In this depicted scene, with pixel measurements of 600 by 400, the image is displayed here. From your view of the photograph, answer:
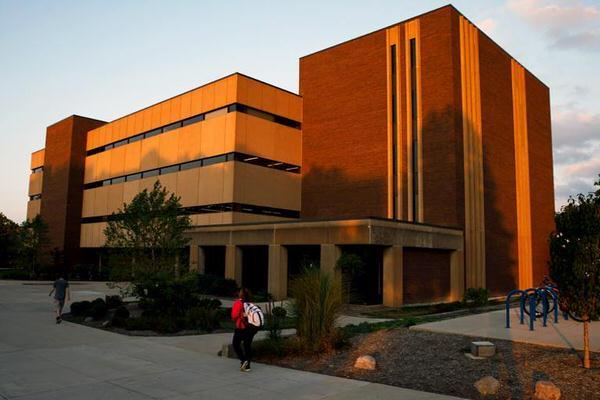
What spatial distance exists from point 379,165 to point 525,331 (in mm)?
24045

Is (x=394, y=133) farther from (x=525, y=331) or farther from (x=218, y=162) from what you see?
(x=525, y=331)

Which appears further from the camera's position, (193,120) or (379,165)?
(193,120)

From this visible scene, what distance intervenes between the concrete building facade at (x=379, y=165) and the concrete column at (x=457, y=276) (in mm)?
100

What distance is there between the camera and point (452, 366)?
10047 mm

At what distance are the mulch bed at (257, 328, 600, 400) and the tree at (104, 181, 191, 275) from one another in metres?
11.2

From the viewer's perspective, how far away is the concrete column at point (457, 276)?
3247cm

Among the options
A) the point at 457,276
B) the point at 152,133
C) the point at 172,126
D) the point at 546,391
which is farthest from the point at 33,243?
the point at 546,391

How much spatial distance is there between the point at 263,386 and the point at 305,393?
3.00 feet

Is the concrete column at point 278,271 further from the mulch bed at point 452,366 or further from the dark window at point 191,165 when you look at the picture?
the mulch bed at point 452,366

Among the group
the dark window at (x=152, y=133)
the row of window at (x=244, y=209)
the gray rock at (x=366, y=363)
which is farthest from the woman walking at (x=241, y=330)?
the dark window at (x=152, y=133)

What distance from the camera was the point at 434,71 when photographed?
116 ft

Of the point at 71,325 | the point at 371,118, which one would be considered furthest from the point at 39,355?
the point at 371,118

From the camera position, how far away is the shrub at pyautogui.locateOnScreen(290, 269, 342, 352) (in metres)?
11.6

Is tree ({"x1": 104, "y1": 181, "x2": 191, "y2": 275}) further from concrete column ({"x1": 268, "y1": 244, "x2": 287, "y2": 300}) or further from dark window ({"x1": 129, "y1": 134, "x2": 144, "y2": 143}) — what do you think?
dark window ({"x1": 129, "y1": 134, "x2": 144, "y2": 143})
